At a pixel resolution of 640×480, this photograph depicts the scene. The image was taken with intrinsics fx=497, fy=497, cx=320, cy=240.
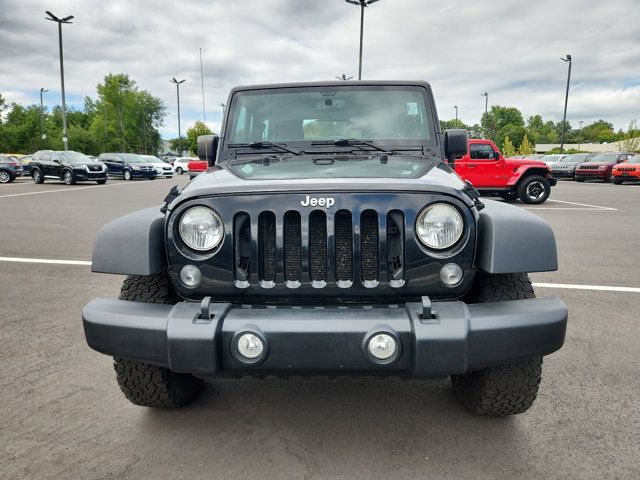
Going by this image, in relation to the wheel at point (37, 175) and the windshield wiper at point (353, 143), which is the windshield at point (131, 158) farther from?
the windshield wiper at point (353, 143)

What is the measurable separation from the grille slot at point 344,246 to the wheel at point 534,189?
12692 millimetres

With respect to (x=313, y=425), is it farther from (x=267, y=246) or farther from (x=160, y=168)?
(x=160, y=168)

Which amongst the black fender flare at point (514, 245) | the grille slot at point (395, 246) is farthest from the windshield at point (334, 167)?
the black fender flare at point (514, 245)

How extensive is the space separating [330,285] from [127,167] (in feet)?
92.3

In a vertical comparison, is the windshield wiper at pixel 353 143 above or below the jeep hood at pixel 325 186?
above

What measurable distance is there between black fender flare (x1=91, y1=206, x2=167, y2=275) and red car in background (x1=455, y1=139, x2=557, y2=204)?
11713 millimetres

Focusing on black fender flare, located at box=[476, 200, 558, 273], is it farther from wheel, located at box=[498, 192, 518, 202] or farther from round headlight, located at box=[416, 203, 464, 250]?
wheel, located at box=[498, 192, 518, 202]

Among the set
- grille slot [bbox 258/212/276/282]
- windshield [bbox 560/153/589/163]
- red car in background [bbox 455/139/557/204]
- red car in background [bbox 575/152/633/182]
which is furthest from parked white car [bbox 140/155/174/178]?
grille slot [bbox 258/212/276/282]

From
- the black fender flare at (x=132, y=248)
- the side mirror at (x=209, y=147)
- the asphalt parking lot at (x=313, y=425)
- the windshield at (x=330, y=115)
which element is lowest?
the asphalt parking lot at (x=313, y=425)

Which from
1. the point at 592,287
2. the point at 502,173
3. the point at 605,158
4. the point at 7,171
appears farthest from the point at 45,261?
the point at 605,158

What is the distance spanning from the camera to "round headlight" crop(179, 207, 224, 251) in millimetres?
2148

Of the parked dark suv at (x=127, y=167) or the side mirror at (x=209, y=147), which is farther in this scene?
the parked dark suv at (x=127, y=167)

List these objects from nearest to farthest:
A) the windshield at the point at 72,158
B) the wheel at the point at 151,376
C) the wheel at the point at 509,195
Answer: the wheel at the point at 151,376
the wheel at the point at 509,195
the windshield at the point at 72,158

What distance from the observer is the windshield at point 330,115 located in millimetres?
3381
